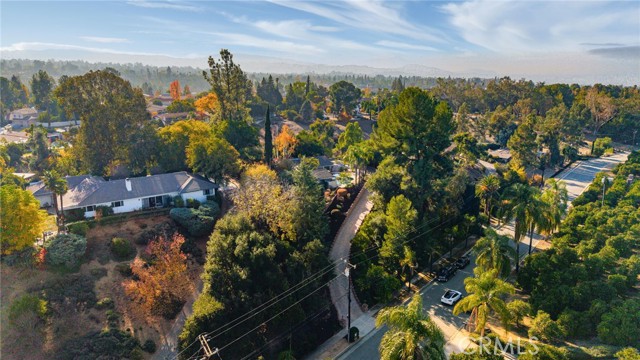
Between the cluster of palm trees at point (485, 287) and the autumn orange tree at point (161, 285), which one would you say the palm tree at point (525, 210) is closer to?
the cluster of palm trees at point (485, 287)

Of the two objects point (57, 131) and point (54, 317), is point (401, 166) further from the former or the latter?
point (57, 131)

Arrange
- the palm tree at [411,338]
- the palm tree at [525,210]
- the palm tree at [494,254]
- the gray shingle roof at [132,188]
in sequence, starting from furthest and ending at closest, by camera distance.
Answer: the gray shingle roof at [132,188], the palm tree at [525,210], the palm tree at [494,254], the palm tree at [411,338]

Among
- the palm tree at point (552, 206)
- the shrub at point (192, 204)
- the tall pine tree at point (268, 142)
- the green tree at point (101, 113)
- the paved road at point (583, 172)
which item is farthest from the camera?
the paved road at point (583, 172)

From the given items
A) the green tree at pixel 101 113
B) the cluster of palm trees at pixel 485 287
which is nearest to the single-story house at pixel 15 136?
the green tree at pixel 101 113

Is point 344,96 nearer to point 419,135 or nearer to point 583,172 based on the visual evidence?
point 583,172

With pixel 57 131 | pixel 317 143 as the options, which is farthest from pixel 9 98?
pixel 317 143

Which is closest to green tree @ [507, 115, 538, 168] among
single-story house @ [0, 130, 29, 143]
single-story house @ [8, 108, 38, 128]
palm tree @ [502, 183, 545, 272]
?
palm tree @ [502, 183, 545, 272]
